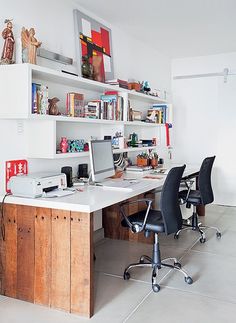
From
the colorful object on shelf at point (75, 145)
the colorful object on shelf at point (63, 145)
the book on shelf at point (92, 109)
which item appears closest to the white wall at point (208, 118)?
the book on shelf at point (92, 109)

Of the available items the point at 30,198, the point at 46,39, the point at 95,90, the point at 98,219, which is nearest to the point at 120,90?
the point at 95,90

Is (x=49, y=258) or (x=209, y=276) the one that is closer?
(x=49, y=258)

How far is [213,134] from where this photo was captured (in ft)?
→ 19.0

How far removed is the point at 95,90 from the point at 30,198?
1732 mm

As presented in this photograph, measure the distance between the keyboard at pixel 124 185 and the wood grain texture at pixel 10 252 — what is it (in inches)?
32.3

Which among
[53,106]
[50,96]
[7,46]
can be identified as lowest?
[53,106]

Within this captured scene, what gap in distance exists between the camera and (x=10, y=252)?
256 centimetres

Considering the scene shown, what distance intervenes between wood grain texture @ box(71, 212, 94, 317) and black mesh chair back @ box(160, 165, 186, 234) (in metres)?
0.72

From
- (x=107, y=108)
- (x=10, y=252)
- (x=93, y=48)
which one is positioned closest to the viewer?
(x=10, y=252)

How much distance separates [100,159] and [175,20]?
2.03 metres

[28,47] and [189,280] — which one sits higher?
[28,47]

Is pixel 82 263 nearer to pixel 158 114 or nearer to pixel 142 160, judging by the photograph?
pixel 142 160

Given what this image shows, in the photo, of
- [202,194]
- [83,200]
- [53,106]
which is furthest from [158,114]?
[83,200]

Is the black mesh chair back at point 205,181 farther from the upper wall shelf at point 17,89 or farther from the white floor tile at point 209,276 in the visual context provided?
the upper wall shelf at point 17,89
